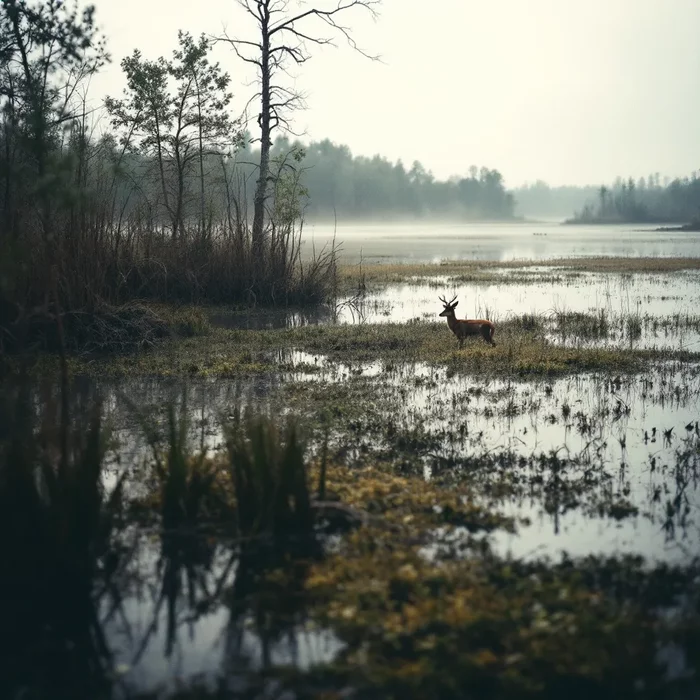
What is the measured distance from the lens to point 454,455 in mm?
7059

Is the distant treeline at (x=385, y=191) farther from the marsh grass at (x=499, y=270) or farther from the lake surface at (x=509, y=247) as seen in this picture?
the marsh grass at (x=499, y=270)

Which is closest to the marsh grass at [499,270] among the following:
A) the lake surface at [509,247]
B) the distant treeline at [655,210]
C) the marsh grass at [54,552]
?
the lake surface at [509,247]

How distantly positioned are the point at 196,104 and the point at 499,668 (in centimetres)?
3003

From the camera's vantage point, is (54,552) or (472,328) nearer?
(54,552)

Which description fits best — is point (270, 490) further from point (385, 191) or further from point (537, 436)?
point (385, 191)

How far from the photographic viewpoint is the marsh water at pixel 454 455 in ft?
13.4

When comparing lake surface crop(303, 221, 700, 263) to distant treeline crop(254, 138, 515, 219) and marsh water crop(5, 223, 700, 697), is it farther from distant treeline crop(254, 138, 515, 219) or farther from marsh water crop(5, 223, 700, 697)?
distant treeline crop(254, 138, 515, 219)

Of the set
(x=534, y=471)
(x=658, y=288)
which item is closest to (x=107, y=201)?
(x=534, y=471)

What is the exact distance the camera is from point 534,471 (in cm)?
666

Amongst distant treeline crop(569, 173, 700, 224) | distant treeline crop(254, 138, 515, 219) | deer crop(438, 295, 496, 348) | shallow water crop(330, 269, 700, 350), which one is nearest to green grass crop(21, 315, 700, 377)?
deer crop(438, 295, 496, 348)

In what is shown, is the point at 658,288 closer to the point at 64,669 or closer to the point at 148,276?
the point at 148,276

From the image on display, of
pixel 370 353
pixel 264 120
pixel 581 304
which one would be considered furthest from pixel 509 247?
pixel 370 353

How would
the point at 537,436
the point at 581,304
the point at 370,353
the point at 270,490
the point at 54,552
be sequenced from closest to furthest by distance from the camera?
the point at 54,552, the point at 270,490, the point at 537,436, the point at 370,353, the point at 581,304

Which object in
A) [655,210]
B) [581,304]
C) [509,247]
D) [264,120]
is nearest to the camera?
[581,304]
